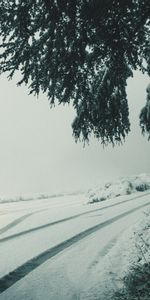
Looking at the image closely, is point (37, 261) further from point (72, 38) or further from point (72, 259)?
point (72, 38)

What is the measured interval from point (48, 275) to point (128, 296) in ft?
6.78

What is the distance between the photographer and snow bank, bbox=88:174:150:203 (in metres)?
28.2

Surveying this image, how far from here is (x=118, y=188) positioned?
30.5 metres

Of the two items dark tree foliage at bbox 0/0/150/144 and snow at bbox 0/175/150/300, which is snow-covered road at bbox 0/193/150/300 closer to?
snow at bbox 0/175/150/300

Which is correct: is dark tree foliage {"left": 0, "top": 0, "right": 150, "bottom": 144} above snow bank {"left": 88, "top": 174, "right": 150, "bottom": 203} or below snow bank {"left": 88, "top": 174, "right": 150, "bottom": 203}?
above

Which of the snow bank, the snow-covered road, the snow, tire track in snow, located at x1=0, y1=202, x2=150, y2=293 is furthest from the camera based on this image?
the snow bank

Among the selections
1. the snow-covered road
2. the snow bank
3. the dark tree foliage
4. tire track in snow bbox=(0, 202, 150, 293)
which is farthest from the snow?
the snow bank

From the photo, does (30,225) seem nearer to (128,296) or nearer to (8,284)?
(8,284)

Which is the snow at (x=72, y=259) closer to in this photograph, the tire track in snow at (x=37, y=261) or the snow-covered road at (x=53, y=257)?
the snow-covered road at (x=53, y=257)

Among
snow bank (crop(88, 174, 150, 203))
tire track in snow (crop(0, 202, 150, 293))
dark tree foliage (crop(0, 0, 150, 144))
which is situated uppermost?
dark tree foliage (crop(0, 0, 150, 144))

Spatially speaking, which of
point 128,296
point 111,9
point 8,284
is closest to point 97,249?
point 8,284

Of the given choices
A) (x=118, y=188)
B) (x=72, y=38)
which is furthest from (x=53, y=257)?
(x=118, y=188)

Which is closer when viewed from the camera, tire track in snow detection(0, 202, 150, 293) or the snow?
the snow

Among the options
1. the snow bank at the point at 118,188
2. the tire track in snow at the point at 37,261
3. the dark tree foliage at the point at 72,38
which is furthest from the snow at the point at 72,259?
the snow bank at the point at 118,188
